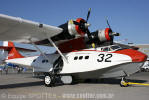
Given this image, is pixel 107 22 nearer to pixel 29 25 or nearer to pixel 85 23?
pixel 85 23

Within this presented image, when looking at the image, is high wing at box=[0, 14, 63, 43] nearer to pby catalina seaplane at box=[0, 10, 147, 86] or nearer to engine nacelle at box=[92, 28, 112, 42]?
pby catalina seaplane at box=[0, 10, 147, 86]

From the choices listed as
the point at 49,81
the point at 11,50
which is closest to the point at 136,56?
the point at 49,81

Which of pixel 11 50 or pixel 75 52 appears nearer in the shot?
pixel 75 52

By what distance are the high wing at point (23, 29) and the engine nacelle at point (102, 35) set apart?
2378mm

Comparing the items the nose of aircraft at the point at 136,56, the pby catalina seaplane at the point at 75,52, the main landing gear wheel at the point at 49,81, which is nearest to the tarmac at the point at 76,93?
the main landing gear wheel at the point at 49,81

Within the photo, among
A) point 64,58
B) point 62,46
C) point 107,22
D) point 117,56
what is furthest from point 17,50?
point 117,56

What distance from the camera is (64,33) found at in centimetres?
1019

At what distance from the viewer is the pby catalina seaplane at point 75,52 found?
339 inches

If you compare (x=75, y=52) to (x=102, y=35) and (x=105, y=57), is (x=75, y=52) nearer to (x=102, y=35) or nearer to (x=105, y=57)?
(x=102, y=35)

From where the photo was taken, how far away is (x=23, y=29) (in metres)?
8.84

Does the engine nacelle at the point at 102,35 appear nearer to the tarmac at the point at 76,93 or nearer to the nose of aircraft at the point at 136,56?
the nose of aircraft at the point at 136,56

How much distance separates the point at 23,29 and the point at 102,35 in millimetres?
4803

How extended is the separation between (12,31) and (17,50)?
6868 millimetres

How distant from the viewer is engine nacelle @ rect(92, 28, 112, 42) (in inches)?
412
